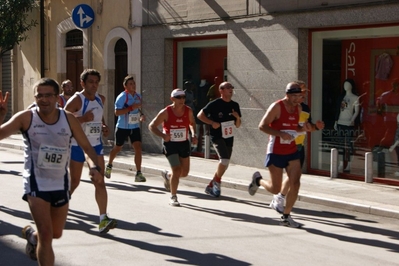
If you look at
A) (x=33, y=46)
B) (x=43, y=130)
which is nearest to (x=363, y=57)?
(x=43, y=130)

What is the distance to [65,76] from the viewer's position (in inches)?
972

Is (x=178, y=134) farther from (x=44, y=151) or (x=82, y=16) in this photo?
(x=82, y=16)

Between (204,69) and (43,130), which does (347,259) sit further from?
(204,69)

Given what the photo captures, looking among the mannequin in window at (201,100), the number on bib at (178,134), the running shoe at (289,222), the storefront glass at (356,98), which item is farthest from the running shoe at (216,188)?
the mannequin in window at (201,100)

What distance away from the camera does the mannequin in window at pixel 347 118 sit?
48.6 feet

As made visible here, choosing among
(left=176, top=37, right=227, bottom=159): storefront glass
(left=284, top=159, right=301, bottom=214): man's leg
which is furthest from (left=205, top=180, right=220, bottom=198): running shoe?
(left=176, top=37, right=227, bottom=159): storefront glass

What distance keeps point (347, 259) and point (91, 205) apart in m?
4.59

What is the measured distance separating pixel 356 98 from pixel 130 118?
14.0 feet

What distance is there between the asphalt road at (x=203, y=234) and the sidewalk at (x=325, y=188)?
0.22 meters

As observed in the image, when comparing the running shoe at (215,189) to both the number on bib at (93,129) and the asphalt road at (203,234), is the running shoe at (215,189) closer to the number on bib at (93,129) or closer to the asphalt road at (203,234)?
the asphalt road at (203,234)

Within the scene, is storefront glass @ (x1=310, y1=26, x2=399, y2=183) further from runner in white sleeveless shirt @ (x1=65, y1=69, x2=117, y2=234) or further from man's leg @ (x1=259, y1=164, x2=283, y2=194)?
runner in white sleeveless shirt @ (x1=65, y1=69, x2=117, y2=234)

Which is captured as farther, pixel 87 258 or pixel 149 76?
pixel 149 76

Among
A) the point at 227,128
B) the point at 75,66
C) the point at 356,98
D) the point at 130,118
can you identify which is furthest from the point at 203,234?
the point at 75,66

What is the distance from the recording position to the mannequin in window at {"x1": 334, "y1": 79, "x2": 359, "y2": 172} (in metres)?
14.8
